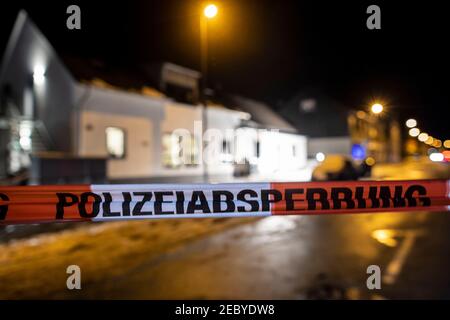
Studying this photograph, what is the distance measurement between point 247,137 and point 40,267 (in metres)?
21.7

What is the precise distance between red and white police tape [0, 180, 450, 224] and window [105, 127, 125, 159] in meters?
12.9

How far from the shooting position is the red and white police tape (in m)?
4.74

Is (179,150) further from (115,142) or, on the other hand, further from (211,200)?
(211,200)

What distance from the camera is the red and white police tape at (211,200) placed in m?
4.74

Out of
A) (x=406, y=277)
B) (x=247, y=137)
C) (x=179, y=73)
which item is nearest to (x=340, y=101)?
(x=247, y=137)

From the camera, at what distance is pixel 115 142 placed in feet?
58.9

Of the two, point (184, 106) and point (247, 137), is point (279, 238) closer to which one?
point (184, 106)

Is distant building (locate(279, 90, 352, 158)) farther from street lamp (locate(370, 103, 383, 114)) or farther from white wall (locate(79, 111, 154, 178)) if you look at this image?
street lamp (locate(370, 103, 383, 114))

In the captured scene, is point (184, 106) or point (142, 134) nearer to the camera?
point (142, 134)

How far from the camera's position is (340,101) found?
45469 mm

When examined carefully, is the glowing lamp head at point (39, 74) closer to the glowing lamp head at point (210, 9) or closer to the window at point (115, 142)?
the window at point (115, 142)

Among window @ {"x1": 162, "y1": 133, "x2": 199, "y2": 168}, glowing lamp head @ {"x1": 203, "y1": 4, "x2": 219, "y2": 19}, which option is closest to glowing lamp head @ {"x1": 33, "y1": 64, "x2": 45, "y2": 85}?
window @ {"x1": 162, "y1": 133, "x2": 199, "y2": 168}

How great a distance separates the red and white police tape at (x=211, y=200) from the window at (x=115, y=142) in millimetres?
12950

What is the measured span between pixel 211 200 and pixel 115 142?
1394cm
